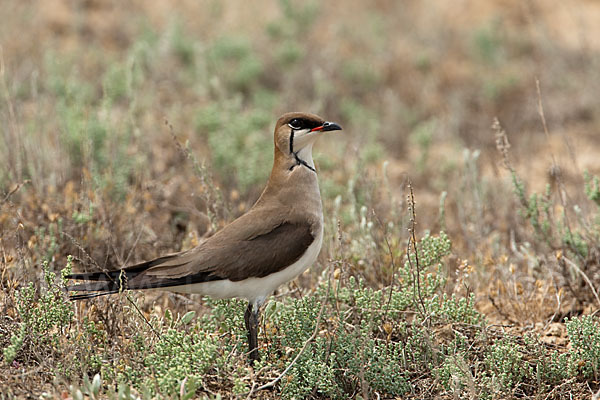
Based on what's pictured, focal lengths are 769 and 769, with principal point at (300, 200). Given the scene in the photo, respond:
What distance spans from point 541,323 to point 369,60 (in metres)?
4.69

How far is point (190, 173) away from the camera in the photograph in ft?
19.6

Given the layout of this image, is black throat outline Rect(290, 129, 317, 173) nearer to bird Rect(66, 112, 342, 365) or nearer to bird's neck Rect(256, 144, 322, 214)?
bird's neck Rect(256, 144, 322, 214)

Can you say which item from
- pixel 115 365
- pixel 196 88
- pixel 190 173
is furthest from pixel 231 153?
pixel 115 365

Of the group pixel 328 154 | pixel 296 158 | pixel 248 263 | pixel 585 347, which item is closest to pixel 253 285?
pixel 248 263

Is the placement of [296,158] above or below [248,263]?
above

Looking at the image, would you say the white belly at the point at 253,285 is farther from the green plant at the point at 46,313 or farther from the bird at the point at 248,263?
the green plant at the point at 46,313

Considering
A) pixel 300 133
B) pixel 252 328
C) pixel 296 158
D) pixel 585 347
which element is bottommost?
pixel 585 347

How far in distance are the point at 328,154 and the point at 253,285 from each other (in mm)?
3192

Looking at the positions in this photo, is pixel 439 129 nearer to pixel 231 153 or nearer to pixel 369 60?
pixel 369 60

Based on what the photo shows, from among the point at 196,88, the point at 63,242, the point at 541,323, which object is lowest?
the point at 541,323

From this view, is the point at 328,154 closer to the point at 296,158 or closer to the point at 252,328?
the point at 296,158

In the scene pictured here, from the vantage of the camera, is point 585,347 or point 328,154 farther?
point 328,154

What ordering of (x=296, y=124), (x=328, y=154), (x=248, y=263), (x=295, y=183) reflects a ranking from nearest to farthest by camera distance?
(x=248, y=263), (x=295, y=183), (x=296, y=124), (x=328, y=154)

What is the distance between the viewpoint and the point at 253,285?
3666mm
